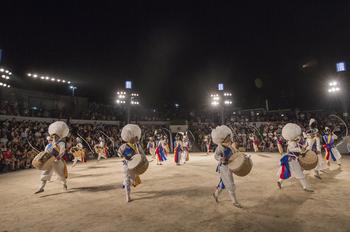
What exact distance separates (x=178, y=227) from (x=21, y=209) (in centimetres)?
444

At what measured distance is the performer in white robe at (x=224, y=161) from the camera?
6102 mm

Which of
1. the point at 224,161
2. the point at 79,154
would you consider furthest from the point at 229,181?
the point at 79,154

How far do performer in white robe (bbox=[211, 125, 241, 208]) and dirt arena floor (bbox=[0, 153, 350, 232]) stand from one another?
0.98 feet

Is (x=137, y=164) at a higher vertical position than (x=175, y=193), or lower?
higher

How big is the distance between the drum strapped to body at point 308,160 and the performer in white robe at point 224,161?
263cm

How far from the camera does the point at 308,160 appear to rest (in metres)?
7.34

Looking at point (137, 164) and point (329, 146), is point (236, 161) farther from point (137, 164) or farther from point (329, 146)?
point (329, 146)

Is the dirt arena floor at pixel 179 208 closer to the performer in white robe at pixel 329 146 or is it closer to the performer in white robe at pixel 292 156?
the performer in white robe at pixel 292 156

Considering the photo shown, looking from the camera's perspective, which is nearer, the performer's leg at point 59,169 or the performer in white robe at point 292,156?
the performer in white robe at point 292,156

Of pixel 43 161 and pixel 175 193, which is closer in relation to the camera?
pixel 175 193

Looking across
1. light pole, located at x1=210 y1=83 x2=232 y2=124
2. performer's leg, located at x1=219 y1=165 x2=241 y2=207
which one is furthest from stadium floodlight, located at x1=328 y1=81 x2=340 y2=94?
performer's leg, located at x1=219 y1=165 x2=241 y2=207

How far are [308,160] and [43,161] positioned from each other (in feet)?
27.7

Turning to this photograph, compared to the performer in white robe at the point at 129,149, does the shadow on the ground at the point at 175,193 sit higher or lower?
lower

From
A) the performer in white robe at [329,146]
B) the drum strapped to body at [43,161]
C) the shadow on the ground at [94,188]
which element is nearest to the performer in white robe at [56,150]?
the drum strapped to body at [43,161]
